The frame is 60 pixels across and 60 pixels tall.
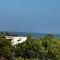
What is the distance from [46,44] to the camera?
2302 centimetres

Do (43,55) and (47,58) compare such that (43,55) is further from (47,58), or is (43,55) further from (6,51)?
(6,51)

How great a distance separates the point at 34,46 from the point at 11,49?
7.03 ft

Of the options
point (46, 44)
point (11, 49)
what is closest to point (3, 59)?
point (11, 49)

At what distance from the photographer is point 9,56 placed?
1912 cm

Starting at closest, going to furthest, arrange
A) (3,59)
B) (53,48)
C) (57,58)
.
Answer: (3,59) < (57,58) < (53,48)

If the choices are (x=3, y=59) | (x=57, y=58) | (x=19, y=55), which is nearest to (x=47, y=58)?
(x=57, y=58)

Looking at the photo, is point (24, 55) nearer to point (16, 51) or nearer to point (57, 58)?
point (16, 51)

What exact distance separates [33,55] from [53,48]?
181cm

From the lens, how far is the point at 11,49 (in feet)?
67.8

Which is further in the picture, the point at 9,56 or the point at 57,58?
the point at 57,58

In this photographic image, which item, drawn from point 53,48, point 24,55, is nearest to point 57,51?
point 53,48

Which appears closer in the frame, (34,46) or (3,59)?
(3,59)

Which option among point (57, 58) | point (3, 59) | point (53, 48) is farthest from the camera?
point (53, 48)

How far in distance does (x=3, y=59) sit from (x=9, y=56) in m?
0.50
